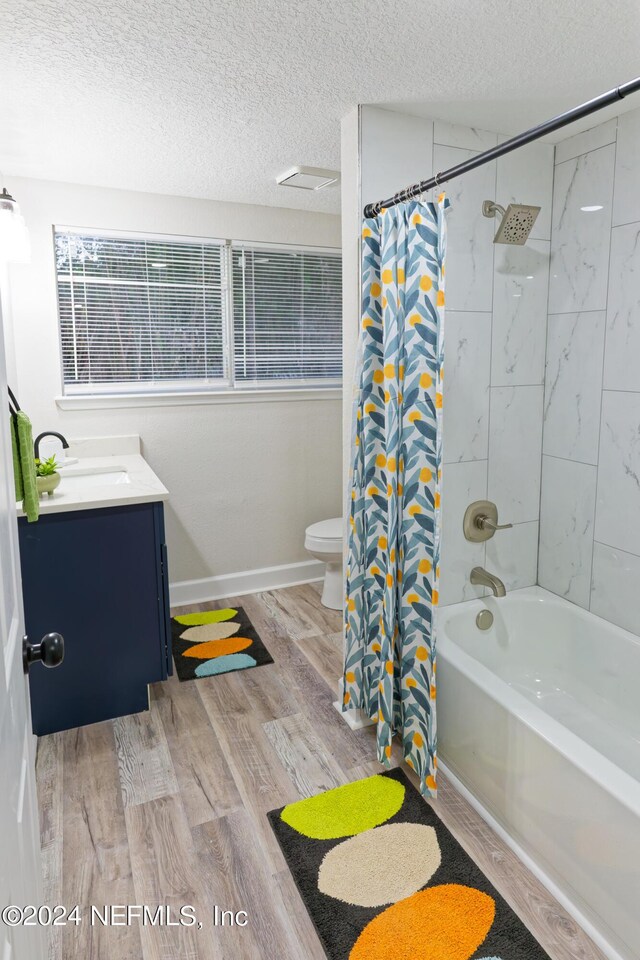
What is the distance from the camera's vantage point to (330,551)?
349cm

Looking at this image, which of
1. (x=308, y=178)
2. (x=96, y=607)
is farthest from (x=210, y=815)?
(x=308, y=178)

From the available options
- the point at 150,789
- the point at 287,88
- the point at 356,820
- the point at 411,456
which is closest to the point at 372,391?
the point at 411,456

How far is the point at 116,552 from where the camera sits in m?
2.43

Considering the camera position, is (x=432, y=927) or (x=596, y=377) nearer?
(x=432, y=927)

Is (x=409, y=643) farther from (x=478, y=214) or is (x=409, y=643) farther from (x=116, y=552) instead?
(x=478, y=214)

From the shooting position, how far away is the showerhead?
2.31 meters

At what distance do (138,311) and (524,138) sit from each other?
240cm

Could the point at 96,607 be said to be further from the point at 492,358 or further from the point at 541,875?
the point at 492,358

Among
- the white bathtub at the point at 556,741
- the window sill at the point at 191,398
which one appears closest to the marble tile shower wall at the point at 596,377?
the white bathtub at the point at 556,741

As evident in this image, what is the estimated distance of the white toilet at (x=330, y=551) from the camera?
3.48 meters

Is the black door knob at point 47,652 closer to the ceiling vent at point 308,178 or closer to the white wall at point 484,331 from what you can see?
the white wall at point 484,331

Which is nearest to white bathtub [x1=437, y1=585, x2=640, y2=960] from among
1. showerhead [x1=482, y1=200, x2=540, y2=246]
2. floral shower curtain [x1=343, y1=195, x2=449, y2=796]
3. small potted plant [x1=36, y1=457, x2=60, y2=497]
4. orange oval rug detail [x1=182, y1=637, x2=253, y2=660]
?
floral shower curtain [x1=343, y1=195, x2=449, y2=796]

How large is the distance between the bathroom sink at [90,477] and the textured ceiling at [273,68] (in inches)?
54.5

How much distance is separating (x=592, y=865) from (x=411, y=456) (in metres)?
1.25
